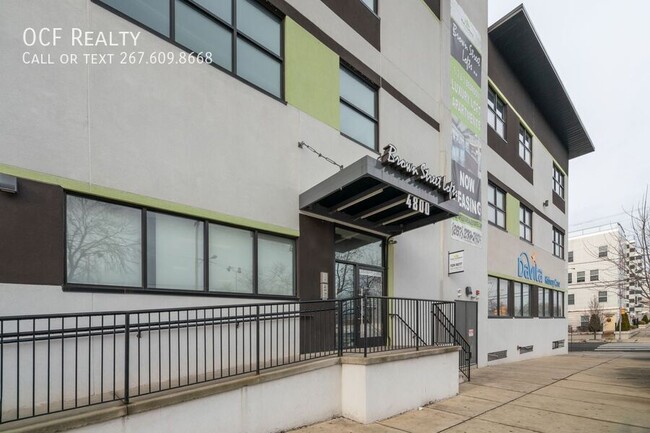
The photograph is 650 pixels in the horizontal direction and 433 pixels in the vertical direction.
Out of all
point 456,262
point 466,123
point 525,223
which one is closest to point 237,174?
point 456,262

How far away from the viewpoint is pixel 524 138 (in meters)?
22.4

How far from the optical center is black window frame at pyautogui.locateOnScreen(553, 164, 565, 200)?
2679 centimetres

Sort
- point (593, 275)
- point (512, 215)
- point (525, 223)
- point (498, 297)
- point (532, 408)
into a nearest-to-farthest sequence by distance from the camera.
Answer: point (532, 408)
point (498, 297)
point (512, 215)
point (525, 223)
point (593, 275)

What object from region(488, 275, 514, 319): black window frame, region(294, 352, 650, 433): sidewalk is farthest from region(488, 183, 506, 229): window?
region(294, 352, 650, 433): sidewalk

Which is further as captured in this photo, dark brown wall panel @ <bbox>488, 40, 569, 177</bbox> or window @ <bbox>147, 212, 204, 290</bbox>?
dark brown wall panel @ <bbox>488, 40, 569, 177</bbox>

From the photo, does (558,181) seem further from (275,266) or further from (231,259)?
(231,259)

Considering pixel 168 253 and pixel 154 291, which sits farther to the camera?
pixel 168 253

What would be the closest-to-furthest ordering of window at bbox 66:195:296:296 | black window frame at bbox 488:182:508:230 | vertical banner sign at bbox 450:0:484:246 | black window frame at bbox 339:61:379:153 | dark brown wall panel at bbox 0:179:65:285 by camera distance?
1. dark brown wall panel at bbox 0:179:65:285
2. window at bbox 66:195:296:296
3. black window frame at bbox 339:61:379:153
4. vertical banner sign at bbox 450:0:484:246
5. black window frame at bbox 488:182:508:230

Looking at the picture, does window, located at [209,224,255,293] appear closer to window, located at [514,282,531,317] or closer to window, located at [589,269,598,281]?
window, located at [514,282,531,317]

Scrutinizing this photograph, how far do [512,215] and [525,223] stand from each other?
231cm

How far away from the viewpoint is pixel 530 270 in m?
21.7

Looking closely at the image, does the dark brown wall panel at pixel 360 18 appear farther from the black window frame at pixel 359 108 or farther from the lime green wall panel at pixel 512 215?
the lime green wall panel at pixel 512 215

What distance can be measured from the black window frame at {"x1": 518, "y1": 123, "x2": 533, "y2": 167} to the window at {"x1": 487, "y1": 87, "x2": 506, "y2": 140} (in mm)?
2156

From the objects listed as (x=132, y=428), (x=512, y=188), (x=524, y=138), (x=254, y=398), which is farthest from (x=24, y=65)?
(x=524, y=138)
